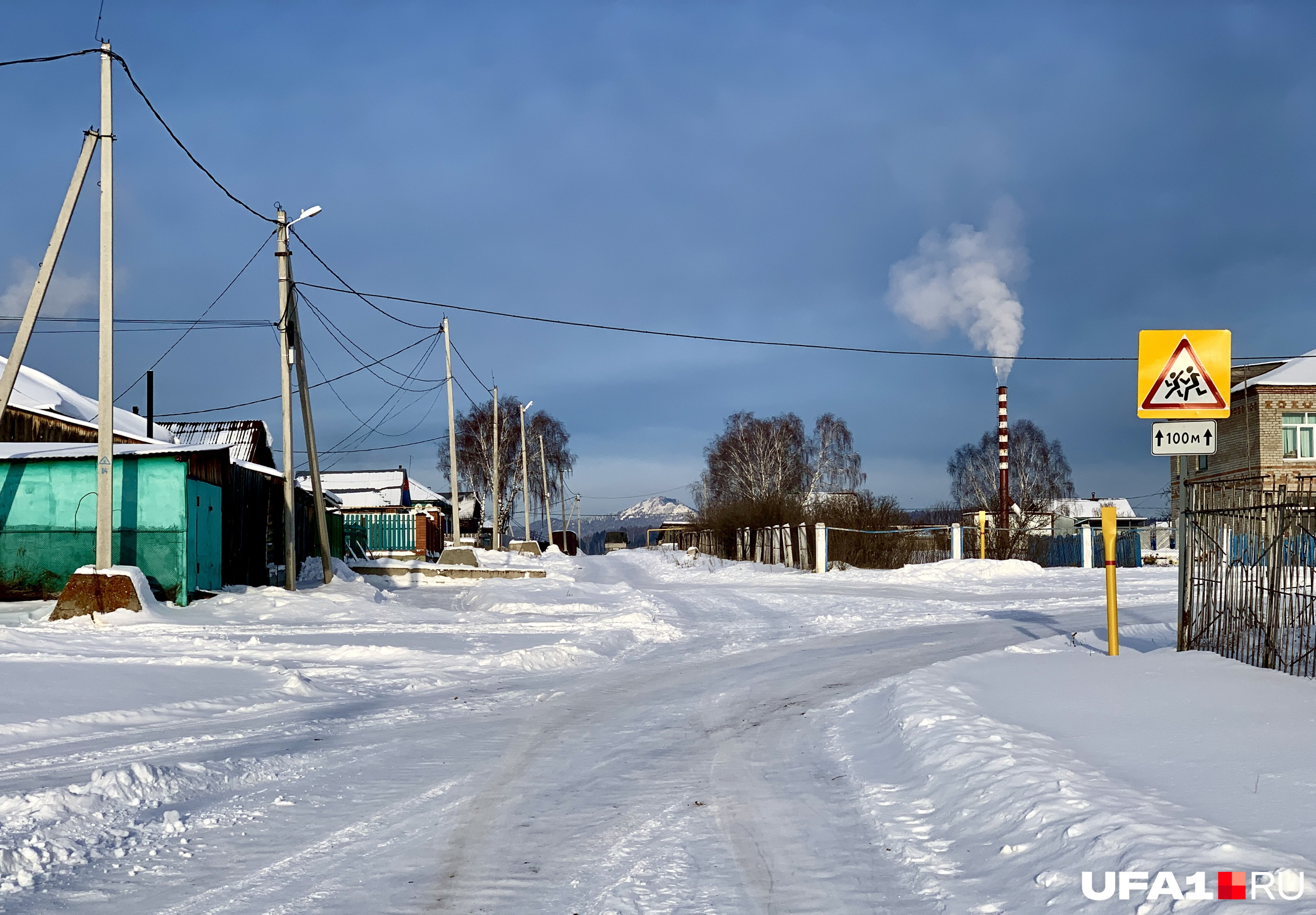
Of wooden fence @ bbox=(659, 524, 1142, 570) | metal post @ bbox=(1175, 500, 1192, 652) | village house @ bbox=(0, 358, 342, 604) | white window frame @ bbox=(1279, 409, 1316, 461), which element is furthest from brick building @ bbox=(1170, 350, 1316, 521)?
village house @ bbox=(0, 358, 342, 604)

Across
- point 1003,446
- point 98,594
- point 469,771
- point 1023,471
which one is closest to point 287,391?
point 98,594

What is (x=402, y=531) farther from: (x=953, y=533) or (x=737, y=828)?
(x=737, y=828)

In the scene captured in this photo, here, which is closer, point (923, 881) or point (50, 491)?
point (923, 881)

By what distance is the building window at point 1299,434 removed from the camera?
36812mm

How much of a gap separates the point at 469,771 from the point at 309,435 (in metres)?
16.9

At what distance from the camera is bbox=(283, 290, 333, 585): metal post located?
21188mm

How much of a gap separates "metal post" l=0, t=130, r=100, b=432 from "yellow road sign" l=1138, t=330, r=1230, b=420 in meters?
15.3

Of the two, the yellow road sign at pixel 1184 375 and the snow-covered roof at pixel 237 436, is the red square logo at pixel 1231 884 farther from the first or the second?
the snow-covered roof at pixel 237 436

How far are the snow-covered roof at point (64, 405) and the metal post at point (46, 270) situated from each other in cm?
1321

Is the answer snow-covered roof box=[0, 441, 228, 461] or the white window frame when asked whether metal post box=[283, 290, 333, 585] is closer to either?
snow-covered roof box=[0, 441, 228, 461]

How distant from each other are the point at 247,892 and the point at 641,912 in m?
1.68

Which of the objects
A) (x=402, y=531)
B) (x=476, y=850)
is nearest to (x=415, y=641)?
(x=476, y=850)

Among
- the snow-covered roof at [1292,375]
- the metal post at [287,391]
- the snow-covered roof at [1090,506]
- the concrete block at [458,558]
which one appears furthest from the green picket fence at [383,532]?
the snow-covered roof at [1090,506]

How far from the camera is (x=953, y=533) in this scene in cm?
3139
